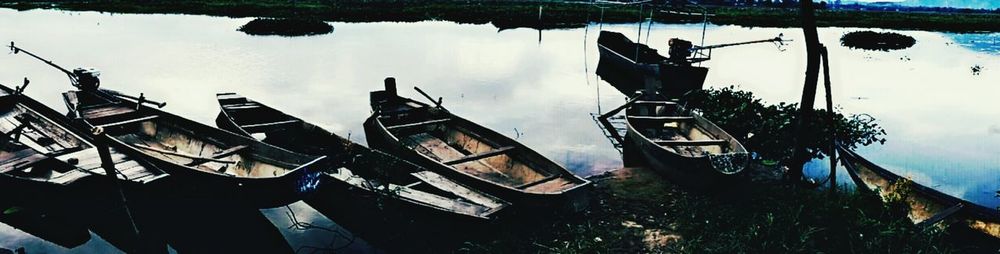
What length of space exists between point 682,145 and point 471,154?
179 inches

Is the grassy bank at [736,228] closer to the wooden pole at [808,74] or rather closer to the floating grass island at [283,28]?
the wooden pole at [808,74]

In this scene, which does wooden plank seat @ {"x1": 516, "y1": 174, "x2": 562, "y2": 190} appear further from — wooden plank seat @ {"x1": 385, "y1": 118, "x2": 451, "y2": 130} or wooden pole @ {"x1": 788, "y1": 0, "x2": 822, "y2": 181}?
wooden pole @ {"x1": 788, "y1": 0, "x2": 822, "y2": 181}

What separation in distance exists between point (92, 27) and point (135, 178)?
41.6m

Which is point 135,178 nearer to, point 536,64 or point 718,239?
point 718,239

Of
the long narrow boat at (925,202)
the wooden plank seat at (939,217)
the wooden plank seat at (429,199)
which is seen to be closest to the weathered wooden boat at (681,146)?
the long narrow boat at (925,202)

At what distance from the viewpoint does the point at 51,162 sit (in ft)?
32.1

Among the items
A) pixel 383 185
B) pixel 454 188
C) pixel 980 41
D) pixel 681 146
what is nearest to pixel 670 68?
pixel 681 146

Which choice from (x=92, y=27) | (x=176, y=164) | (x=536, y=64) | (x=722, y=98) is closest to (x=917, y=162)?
(x=722, y=98)

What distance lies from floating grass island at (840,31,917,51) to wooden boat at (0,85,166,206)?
153ft

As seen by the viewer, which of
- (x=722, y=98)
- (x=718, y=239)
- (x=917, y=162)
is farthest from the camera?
(x=722, y=98)

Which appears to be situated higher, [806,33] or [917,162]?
[806,33]

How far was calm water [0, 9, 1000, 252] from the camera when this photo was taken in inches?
610

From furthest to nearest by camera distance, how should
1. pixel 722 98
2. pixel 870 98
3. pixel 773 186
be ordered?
pixel 870 98 → pixel 722 98 → pixel 773 186

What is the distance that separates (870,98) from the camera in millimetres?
23438
